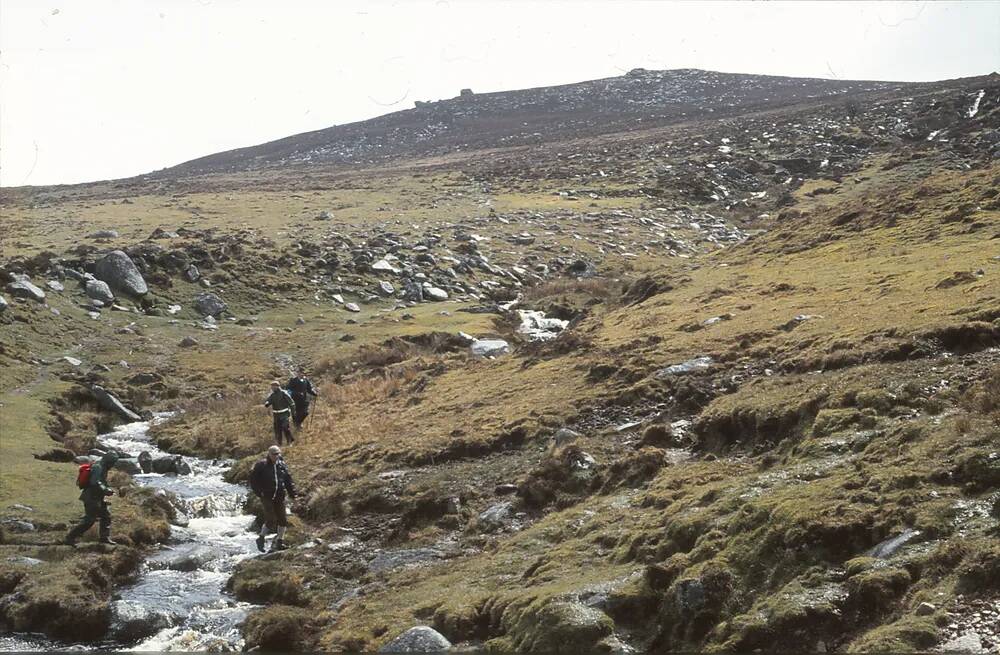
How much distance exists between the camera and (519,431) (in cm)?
2211

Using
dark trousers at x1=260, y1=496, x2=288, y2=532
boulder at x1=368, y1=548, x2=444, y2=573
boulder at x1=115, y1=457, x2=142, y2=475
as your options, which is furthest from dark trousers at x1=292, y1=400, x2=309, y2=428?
boulder at x1=368, y1=548, x2=444, y2=573

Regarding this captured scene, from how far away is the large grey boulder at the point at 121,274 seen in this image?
4200 centimetres

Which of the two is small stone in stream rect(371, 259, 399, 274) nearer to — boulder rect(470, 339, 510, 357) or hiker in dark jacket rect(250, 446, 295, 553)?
boulder rect(470, 339, 510, 357)

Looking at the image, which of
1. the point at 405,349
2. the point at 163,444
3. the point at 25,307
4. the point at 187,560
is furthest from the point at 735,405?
the point at 25,307

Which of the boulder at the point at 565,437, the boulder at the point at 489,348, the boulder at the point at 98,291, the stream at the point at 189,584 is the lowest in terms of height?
the stream at the point at 189,584

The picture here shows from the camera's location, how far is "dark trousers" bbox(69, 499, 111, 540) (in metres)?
17.5

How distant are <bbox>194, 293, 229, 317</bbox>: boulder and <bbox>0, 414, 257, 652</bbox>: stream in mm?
20354

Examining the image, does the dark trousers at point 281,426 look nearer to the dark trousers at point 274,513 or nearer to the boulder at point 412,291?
the dark trousers at point 274,513

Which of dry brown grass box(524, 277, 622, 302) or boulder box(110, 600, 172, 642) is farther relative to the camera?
dry brown grass box(524, 277, 622, 302)

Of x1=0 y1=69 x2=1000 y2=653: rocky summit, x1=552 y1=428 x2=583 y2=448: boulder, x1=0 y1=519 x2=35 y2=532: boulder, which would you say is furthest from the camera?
x1=552 y1=428 x2=583 y2=448: boulder

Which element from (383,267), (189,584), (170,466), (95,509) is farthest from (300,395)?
(383,267)

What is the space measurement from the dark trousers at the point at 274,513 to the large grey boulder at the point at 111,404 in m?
12.7

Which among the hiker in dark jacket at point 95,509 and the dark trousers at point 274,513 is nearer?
the hiker in dark jacket at point 95,509

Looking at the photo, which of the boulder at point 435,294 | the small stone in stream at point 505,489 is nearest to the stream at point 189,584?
the small stone in stream at point 505,489
